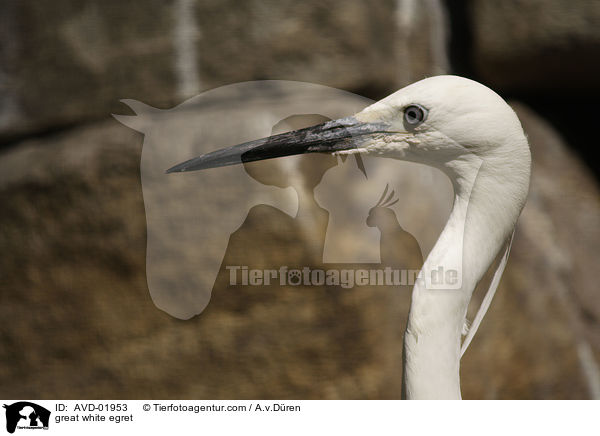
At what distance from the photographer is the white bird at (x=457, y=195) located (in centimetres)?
65

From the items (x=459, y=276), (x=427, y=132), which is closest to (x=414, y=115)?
(x=427, y=132)

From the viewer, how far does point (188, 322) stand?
1.13 meters

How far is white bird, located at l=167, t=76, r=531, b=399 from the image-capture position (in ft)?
2.13

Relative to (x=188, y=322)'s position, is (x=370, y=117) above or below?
above

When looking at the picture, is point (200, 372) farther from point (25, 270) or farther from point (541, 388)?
point (541, 388)

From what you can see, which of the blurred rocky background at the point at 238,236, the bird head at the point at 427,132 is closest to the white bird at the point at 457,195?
the bird head at the point at 427,132

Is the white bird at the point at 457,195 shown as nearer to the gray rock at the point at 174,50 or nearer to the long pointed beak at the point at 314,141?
the long pointed beak at the point at 314,141
